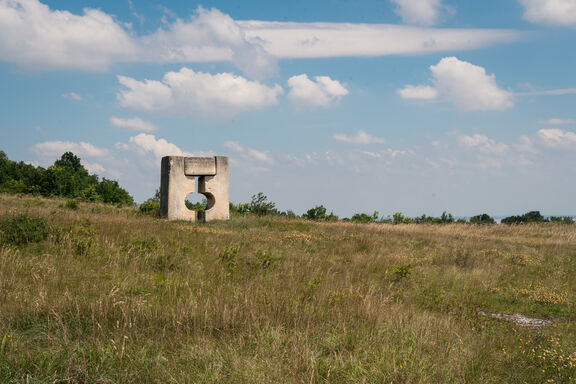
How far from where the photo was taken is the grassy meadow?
3760 millimetres

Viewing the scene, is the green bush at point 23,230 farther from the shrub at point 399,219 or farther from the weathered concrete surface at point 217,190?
the shrub at point 399,219

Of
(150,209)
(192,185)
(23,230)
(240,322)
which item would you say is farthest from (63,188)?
(240,322)

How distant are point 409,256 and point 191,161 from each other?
9926 mm

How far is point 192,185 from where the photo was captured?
18562 mm

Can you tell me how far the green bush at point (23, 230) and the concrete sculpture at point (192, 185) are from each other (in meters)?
8.67

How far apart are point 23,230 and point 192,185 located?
9954 millimetres

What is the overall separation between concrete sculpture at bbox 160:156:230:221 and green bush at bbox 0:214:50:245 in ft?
28.4

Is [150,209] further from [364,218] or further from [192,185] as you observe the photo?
[364,218]

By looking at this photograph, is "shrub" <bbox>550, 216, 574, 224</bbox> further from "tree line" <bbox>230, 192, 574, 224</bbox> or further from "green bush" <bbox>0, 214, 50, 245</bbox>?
"green bush" <bbox>0, 214, 50, 245</bbox>

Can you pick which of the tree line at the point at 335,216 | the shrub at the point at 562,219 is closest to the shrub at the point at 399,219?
the tree line at the point at 335,216

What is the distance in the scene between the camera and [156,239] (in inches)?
375

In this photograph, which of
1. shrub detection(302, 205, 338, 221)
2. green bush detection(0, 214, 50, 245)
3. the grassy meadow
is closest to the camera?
the grassy meadow

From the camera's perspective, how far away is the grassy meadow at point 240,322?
3.76 meters

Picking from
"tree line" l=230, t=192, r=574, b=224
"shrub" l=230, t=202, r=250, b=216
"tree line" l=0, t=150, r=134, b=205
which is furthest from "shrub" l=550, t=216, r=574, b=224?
"tree line" l=0, t=150, r=134, b=205
